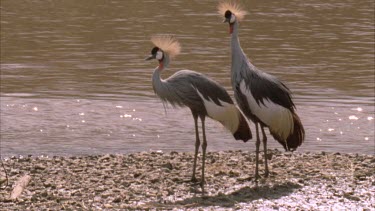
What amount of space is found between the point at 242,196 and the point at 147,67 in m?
9.60

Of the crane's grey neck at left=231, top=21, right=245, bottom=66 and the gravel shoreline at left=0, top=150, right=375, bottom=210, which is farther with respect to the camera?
the crane's grey neck at left=231, top=21, right=245, bottom=66

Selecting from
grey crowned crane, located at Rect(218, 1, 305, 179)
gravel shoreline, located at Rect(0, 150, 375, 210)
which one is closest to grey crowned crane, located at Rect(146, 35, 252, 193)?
grey crowned crane, located at Rect(218, 1, 305, 179)

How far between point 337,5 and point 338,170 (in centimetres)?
1891

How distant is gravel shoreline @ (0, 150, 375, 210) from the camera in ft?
33.7

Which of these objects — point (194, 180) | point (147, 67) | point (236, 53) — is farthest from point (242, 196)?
point (147, 67)

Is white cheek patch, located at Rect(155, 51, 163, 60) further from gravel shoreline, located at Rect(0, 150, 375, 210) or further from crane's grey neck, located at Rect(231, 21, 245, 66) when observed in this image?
gravel shoreline, located at Rect(0, 150, 375, 210)

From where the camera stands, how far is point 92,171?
38.7 ft

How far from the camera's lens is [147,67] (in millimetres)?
19969

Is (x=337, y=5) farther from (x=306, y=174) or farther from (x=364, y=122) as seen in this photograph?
(x=306, y=174)

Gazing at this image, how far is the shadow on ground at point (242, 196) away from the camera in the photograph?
1026cm

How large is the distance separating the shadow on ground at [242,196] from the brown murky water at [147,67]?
2.74 meters

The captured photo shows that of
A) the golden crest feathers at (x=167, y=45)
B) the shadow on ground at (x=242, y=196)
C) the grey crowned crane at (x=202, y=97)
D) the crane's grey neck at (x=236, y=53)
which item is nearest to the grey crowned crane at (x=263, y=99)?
the crane's grey neck at (x=236, y=53)

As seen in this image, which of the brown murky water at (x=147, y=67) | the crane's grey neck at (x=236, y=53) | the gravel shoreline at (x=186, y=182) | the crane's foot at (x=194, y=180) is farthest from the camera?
the brown murky water at (x=147, y=67)

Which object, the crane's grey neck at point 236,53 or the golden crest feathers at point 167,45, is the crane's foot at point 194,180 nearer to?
the crane's grey neck at point 236,53
